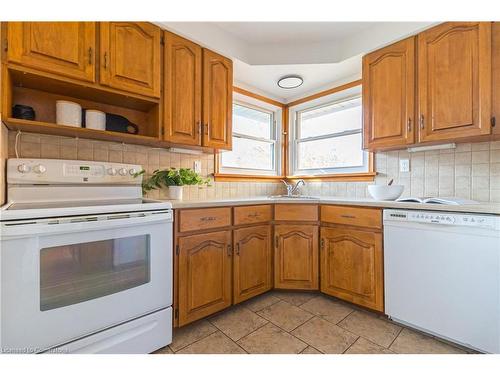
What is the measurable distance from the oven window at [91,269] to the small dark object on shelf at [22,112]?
0.83 meters

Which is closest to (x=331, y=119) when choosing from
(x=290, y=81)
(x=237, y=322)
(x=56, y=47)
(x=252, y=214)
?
(x=290, y=81)

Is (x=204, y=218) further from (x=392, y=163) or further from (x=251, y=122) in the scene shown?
(x=392, y=163)

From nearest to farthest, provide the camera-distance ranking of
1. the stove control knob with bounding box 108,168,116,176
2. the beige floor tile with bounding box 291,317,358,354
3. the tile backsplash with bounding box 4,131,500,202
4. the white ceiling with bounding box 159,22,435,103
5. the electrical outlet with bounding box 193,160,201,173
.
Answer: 1. the beige floor tile with bounding box 291,317,358,354
2. the tile backsplash with bounding box 4,131,500,202
3. the stove control knob with bounding box 108,168,116,176
4. the white ceiling with bounding box 159,22,435,103
5. the electrical outlet with bounding box 193,160,201,173

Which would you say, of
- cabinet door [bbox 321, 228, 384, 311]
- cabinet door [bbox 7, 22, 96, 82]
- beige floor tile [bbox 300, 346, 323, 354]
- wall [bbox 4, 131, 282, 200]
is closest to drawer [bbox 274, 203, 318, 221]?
cabinet door [bbox 321, 228, 384, 311]

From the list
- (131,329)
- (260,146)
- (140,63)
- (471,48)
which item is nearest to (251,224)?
(131,329)

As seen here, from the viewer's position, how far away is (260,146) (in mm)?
2797

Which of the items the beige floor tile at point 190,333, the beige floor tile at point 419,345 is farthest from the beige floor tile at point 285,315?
the beige floor tile at point 419,345

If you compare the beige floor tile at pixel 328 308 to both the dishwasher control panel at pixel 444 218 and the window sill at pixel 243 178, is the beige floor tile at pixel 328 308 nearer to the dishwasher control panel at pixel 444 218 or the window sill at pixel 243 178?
the dishwasher control panel at pixel 444 218

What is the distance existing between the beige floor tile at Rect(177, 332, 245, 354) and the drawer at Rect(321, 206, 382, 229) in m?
1.14

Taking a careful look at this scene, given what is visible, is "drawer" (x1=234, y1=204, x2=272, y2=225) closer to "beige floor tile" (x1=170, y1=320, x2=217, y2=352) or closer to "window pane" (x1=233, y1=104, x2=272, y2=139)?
"beige floor tile" (x1=170, y1=320, x2=217, y2=352)

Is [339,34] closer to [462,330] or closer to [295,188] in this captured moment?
[295,188]

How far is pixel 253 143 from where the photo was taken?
272 centimetres

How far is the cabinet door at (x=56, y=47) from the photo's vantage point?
1.16 m

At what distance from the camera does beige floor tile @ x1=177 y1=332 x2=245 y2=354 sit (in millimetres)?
1342
